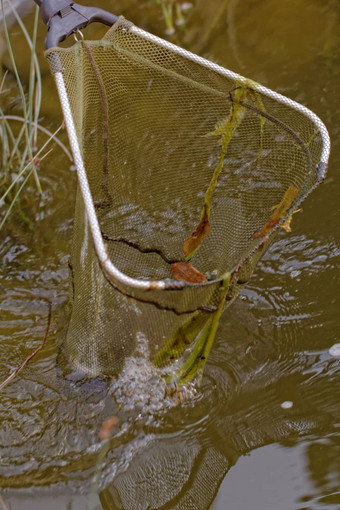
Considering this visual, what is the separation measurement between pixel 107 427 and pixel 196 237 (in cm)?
83

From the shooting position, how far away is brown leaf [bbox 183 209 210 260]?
261 cm

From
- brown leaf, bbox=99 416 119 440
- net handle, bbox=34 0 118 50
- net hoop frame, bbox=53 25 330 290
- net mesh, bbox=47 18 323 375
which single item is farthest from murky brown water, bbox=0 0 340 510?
net handle, bbox=34 0 118 50

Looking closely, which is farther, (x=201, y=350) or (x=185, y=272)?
(x=185, y=272)

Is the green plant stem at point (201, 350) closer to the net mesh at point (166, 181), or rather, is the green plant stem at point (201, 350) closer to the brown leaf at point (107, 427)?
the net mesh at point (166, 181)

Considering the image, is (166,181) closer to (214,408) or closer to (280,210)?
(280,210)

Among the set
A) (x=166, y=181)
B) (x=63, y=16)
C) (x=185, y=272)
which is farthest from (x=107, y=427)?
(x=63, y=16)

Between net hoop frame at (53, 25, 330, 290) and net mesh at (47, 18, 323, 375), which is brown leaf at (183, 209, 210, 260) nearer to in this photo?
net mesh at (47, 18, 323, 375)

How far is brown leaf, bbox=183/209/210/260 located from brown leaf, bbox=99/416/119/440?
732mm

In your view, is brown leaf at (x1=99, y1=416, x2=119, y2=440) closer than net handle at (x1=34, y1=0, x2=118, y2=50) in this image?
No

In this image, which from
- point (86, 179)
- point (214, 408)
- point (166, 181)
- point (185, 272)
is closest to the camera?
point (86, 179)

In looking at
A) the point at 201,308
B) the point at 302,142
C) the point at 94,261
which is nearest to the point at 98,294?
the point at 94,261

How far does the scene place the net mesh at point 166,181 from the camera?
2.20 meters

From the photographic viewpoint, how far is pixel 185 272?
8.48 feet

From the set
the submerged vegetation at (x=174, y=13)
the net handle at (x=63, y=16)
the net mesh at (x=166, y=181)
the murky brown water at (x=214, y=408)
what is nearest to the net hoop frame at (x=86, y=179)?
the net mesh at (x=166, y=181)
